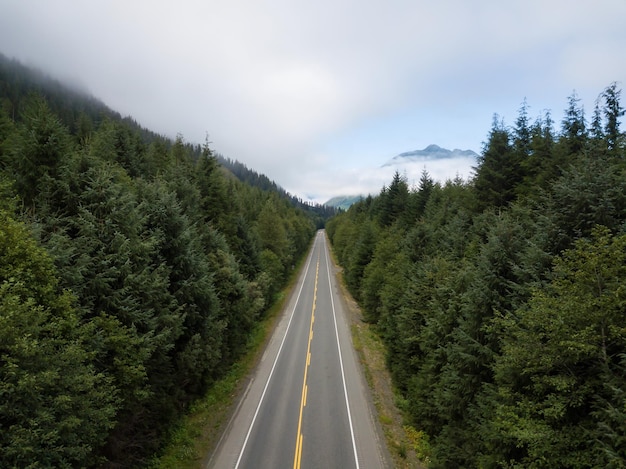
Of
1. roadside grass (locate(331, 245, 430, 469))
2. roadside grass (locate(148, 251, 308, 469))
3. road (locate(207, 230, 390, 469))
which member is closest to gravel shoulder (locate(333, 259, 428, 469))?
roadside grass (locate(331, 245, 430, 469))

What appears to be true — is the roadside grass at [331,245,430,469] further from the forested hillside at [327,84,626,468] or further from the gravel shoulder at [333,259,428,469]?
the forested hillside at [327,84,626,468]

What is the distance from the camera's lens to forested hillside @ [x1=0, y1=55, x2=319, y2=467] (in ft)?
26.6

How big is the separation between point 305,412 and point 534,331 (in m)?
14.0

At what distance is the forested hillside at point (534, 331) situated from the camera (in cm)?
834

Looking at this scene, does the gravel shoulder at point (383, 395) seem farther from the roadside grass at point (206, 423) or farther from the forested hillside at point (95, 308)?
the forested hillside at point (95, 308)

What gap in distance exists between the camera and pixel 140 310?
1357 cm

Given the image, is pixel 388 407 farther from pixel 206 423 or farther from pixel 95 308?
pixel 95 308

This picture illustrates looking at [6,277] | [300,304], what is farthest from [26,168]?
[300,304]

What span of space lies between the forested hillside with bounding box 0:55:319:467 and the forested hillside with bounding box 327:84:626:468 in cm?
1226

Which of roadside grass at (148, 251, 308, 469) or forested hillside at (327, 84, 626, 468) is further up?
forested hillside at (327, 84, 626, 468)

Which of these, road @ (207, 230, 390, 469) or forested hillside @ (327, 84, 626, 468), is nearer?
forested hillside @ (327, 84, 626, 468)

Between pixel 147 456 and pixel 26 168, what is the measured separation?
14.7 m

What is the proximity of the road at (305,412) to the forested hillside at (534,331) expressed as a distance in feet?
10.1

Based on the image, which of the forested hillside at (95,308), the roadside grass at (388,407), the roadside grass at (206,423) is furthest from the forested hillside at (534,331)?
the forested hillside at (95,308)
